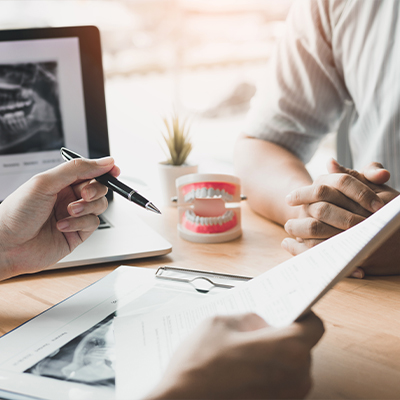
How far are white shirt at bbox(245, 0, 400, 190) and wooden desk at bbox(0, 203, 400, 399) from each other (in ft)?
1.18

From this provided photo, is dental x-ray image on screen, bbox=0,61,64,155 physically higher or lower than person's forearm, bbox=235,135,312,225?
higher

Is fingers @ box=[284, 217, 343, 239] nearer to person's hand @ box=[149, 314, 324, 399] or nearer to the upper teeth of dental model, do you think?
the upper teeth of dental model

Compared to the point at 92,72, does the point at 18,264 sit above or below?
below

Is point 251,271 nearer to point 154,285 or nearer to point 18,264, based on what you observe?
point 154,285

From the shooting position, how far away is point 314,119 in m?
1.17

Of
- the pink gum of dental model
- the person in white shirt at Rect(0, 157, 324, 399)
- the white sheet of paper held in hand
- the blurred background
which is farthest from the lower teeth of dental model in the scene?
the blurred background

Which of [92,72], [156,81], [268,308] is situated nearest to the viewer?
[268,308]

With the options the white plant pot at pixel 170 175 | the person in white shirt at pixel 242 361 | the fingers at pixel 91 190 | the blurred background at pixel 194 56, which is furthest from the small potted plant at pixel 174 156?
the blurred background at pixel 194 56

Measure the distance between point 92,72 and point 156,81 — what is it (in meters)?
3.08

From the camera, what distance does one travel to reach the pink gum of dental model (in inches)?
32.7

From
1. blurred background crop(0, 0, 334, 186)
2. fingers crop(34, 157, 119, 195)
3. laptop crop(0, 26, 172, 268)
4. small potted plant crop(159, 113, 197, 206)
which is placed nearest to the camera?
fingers crop(34, 157, 119, 195)

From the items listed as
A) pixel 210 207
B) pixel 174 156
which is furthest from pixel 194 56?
pixel 210 207

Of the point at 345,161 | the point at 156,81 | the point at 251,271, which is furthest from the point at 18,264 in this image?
the point at 156,81

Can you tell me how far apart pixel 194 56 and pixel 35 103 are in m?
2.94
